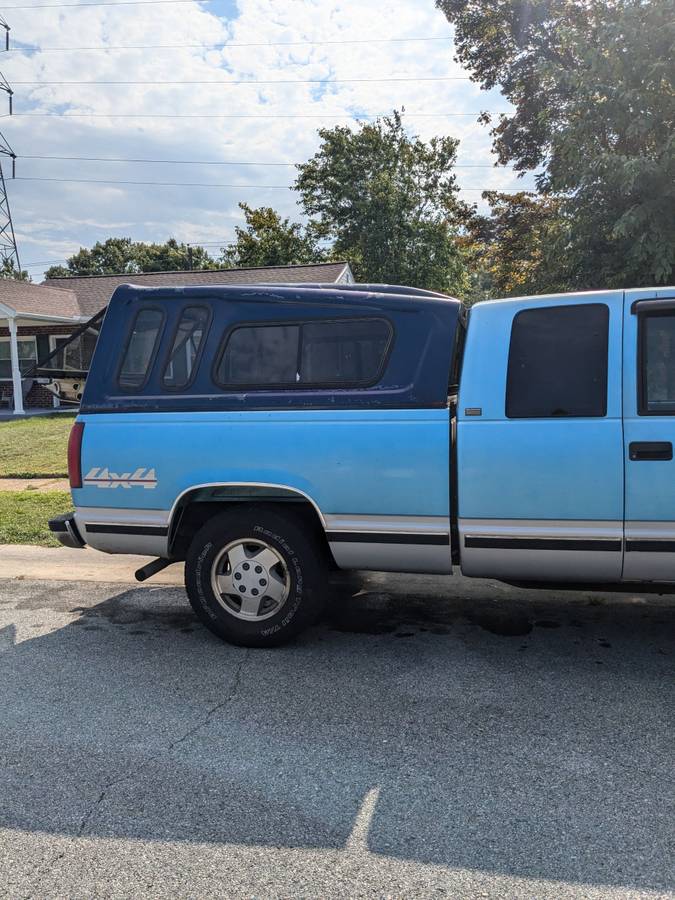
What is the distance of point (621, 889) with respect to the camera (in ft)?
7.78

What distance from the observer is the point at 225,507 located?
456cm

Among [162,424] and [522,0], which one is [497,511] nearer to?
[162,424]

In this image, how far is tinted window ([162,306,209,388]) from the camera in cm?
452

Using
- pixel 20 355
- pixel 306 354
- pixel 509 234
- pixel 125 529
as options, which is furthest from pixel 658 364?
pixel 20 355

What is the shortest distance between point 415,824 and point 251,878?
65 centimetres

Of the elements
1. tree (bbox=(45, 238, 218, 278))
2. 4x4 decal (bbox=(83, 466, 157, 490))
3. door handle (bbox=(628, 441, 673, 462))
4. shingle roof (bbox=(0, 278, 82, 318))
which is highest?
tree (bbox=(45, 238, 218, 278))

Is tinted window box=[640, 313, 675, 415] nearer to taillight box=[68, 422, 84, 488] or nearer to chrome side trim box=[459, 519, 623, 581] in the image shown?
chrome side trim box=[459, 519, 623, 581]

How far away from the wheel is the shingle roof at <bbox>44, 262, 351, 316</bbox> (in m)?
17.9

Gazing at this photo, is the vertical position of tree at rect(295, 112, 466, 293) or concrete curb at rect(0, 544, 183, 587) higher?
tree at rect(295, 112, 466, 293)

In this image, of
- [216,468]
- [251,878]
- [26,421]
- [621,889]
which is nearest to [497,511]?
[216,468]

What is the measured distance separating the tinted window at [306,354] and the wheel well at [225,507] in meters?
0.67

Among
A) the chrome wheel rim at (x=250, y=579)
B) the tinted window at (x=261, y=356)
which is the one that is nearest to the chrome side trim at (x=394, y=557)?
the chrome wheel rim at (x=250, y=579)

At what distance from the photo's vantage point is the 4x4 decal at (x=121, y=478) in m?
4.46

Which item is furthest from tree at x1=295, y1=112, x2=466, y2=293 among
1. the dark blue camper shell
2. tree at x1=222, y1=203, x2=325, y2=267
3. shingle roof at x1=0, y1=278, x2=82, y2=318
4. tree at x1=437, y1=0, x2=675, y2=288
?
the dark blue camper shell
